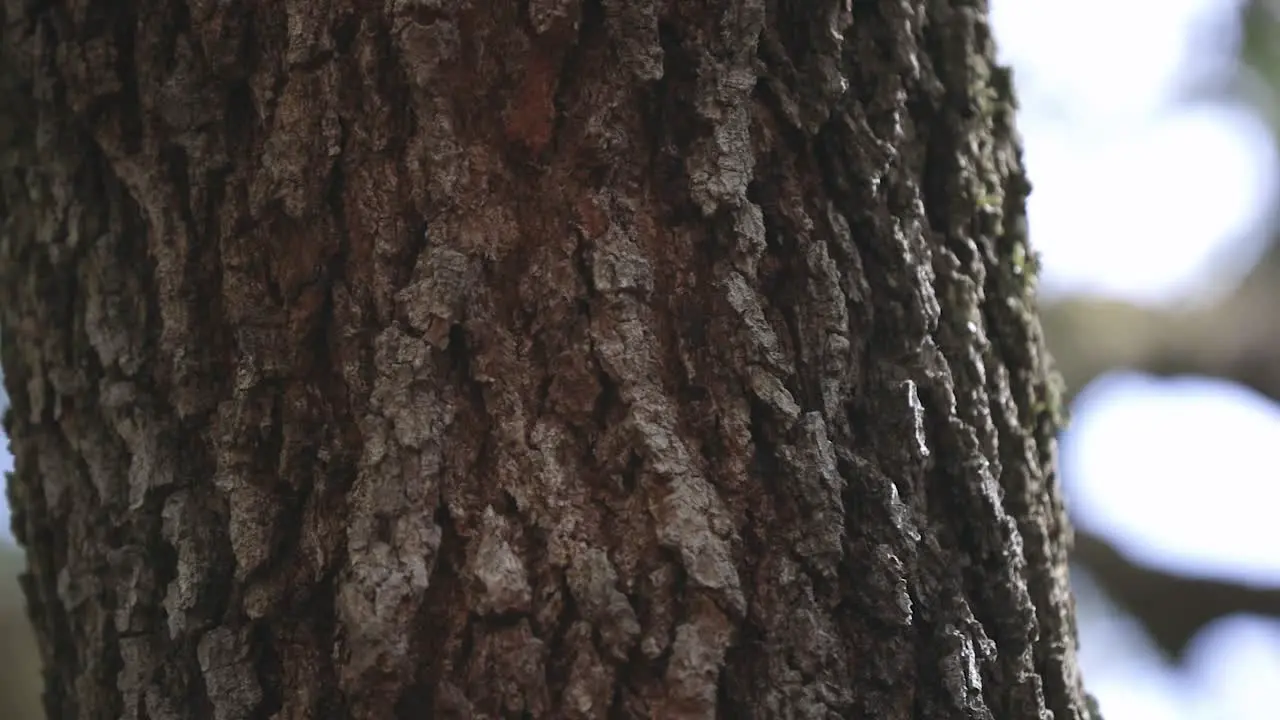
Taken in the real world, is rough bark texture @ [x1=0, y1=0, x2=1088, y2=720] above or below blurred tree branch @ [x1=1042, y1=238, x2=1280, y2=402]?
below

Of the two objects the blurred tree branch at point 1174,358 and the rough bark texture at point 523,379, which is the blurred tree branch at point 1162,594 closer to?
the blurred tree branch at point 1174,358

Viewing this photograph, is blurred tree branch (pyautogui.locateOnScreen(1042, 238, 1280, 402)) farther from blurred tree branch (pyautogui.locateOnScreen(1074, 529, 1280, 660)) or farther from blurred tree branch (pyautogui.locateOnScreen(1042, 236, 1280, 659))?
blurred tree branch (pyautogui.locateOnScreen(1074, 529, 1280, 660))

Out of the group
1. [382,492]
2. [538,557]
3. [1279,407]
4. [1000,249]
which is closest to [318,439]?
[382,492]

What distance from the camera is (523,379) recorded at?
0.76 metres

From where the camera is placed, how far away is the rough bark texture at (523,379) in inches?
28.8

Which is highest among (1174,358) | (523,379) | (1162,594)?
(1174,358)

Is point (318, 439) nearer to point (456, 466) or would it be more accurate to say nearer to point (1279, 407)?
point (456, 466)

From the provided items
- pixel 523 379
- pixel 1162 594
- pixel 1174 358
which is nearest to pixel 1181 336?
pixel 1174 358

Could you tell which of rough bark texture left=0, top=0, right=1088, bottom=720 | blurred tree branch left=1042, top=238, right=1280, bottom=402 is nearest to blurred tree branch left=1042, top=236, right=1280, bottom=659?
blurred tree branch left=1042, top=238, right=1280, bottom=402

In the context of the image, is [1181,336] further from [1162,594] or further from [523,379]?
[523,379]

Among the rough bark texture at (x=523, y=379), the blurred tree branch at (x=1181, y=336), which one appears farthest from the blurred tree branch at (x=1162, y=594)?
the rough bark texture at (x=523, y=379)

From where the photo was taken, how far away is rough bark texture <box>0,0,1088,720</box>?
2.40 ft

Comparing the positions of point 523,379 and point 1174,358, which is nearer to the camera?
point 523,379

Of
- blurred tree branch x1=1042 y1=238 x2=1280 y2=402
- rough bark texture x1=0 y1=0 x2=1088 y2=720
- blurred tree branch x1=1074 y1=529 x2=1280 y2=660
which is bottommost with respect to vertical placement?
rough bark texture x1=0 y1=0 x2=1088 y2=720
